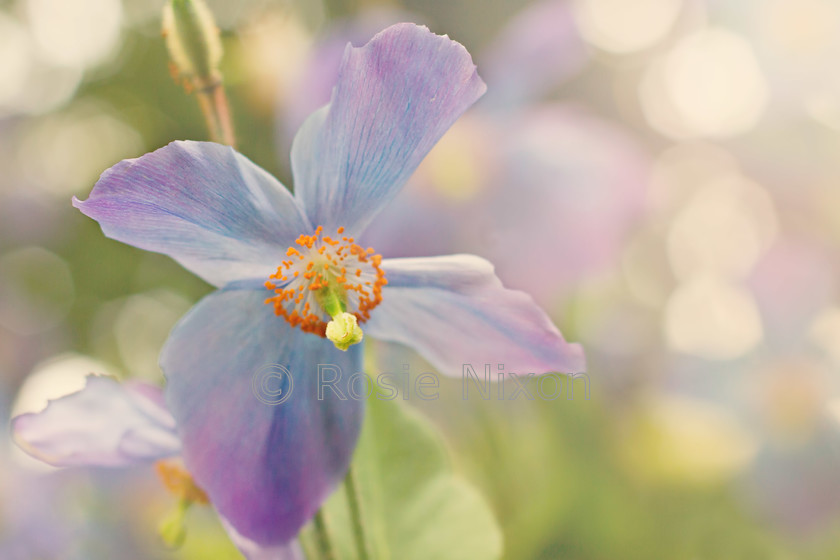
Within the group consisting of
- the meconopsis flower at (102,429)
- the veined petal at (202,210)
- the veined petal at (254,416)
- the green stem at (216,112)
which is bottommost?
the meconopsis flower at (102,429)

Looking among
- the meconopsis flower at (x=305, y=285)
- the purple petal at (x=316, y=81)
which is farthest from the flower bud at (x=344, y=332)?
the purple petal at (x=316, y=81)

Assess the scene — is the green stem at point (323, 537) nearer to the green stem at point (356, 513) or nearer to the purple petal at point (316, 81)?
the green stem at point (356, 513)

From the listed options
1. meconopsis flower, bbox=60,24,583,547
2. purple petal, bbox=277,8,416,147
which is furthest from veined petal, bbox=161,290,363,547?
purple petal, bbox=277,8,416,147

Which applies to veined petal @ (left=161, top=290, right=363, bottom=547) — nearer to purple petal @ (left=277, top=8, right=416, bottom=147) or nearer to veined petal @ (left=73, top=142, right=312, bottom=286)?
veined petal @ (left=73, top=142, right=312, bottom=286)

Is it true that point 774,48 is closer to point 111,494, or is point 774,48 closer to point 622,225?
point 622,225

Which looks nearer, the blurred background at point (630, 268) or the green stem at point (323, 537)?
the green stem at point (323, 537)

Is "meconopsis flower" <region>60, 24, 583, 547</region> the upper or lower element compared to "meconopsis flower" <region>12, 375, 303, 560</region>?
upper

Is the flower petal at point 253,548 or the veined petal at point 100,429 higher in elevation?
the veined petal at point 100,429

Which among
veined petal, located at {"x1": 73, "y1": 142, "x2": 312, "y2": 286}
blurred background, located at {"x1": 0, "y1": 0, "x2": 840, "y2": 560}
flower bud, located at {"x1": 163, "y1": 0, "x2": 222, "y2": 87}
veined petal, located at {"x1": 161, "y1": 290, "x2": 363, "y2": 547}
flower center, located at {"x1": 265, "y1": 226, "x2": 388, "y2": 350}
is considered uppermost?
flower bud, located at {"x1": 163, "y1": 0, "x2": 222, "y2": 87}
